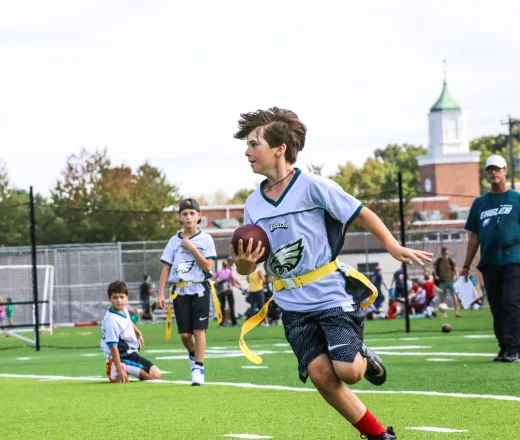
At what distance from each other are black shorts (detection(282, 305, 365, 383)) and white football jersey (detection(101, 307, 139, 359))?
6145 millimetres

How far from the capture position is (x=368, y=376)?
7023mm

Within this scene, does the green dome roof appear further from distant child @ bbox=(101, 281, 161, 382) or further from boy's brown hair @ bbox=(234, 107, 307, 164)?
boy's brown hair @ bbox=(234, 107, 307, 164)

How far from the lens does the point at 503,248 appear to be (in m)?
12.7


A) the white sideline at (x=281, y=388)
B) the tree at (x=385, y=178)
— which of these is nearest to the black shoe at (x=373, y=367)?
the white sideline at (x=281, y=388)

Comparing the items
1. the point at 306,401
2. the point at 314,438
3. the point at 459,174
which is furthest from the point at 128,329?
the point at 459,174

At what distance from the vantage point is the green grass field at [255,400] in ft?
26.0

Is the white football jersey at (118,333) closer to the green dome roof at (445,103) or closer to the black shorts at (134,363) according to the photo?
the black shorts at (134,363)

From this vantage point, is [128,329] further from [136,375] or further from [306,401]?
[306,401]

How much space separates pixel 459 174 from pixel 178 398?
11822 cm

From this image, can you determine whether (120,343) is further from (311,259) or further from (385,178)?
(385,178)

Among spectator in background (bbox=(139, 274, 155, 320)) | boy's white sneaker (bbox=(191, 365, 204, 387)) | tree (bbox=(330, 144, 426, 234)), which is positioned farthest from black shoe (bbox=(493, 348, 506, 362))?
tree (bbox=(330, 144, 426, 234))

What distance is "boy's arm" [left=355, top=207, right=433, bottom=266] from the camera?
6430mm

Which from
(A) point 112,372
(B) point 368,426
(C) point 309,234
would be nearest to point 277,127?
(C) point 309,234

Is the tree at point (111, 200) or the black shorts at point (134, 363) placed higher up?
the tree at point (111, 200)
